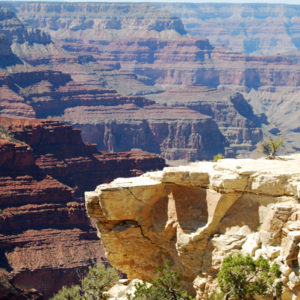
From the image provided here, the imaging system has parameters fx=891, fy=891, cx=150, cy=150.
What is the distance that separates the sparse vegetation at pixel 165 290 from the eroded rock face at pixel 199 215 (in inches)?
20.1

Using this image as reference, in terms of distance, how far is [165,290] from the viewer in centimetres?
2334

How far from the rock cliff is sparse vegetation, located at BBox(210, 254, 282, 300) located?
4194 centimetres

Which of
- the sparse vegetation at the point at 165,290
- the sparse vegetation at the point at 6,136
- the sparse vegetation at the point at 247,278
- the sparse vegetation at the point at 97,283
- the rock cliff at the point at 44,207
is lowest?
the rock cliff at the point at 44,207

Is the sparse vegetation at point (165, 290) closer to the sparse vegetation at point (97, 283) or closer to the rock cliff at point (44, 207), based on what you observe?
the sparse vegetation at point (97, 283)

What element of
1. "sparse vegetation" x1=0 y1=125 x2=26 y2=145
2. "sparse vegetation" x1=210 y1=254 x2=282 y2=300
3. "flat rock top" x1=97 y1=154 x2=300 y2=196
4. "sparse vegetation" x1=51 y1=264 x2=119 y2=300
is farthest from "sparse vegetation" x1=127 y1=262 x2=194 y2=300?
"sparse vegetation" x1=0 y1=125 x2=26 y2=145

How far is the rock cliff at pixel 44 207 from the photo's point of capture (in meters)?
73.9

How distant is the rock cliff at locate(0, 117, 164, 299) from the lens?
73938 millimetres

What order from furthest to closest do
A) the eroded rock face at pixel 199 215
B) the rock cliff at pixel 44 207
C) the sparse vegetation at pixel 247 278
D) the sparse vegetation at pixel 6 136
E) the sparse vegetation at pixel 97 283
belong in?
1. the sparse vegetation at pixel 6 136
2. the rock cliff at pixel 44 207
3. the sparse vegetation at pixel 97 283
4. the eroded rock face at pixel 199 215
5. the sparse vegetation at pixel 247 278

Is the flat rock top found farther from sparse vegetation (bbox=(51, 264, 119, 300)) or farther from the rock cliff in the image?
the rock cliff

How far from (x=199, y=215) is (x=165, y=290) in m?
2.18

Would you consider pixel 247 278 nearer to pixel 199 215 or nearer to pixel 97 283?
pixel 199 215

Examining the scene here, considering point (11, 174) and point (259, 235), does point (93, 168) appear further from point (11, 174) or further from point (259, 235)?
point (259, 235)

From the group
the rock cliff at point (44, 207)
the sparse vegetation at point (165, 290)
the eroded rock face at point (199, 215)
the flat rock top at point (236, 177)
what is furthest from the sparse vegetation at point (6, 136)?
the sparse vegetation at point (165, 290)

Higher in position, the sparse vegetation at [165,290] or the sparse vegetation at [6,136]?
the sparse vegetation at [165,290]
